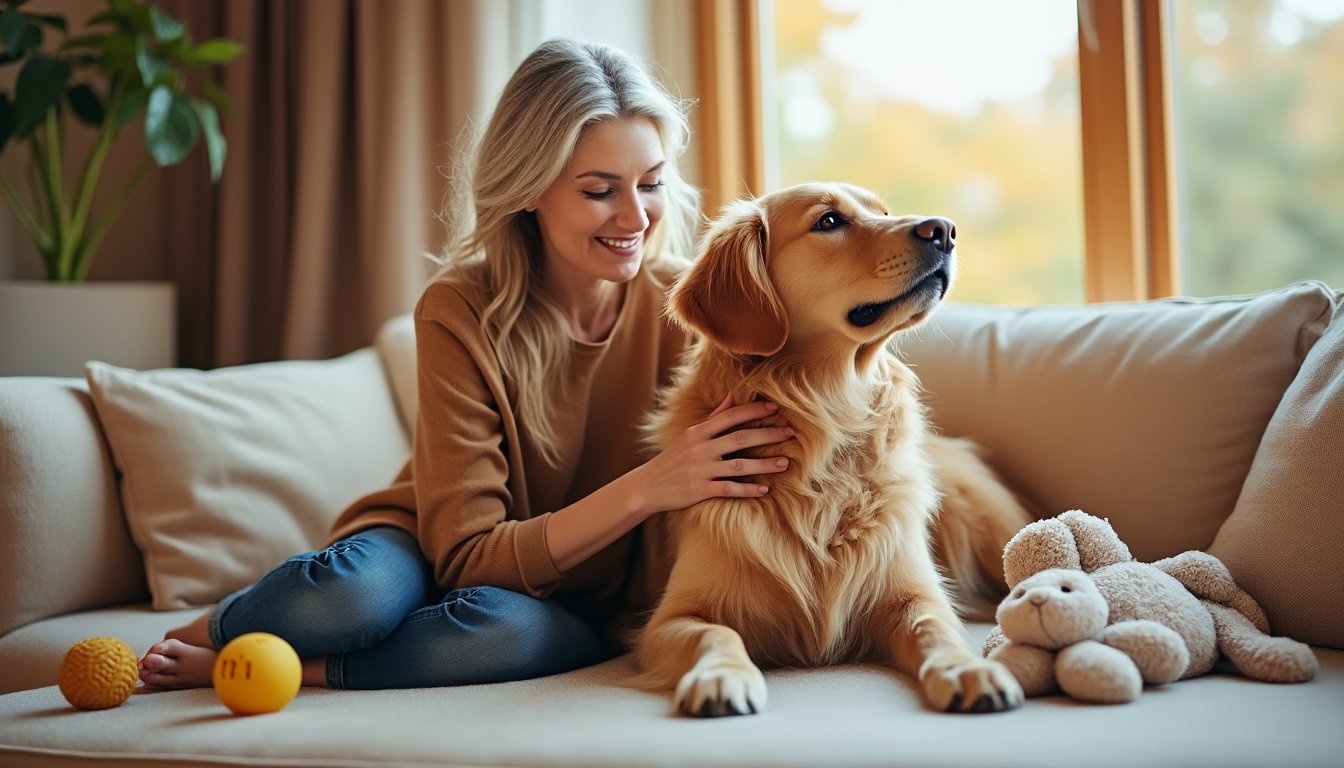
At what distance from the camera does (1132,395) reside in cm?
177

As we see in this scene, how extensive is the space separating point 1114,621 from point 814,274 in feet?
1.99

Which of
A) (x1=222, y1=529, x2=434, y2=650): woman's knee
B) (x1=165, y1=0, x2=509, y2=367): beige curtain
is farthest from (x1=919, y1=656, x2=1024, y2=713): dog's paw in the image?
(x1=165, y1=0, x2=509, y2=367): beige curtain

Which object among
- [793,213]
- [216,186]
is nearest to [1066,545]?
[793,213]

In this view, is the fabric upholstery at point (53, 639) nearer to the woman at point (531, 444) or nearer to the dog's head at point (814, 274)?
the woman at point (531, 444)

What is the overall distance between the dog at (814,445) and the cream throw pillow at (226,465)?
0.83 m

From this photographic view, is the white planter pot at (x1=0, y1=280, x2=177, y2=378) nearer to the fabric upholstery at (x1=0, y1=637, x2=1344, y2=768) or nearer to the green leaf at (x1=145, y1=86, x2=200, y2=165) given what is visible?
the green leaf at (x1=145, y1=86, x2=200, y2=165)

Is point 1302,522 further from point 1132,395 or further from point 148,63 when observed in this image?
point 148,63

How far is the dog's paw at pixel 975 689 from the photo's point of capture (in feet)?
3.85

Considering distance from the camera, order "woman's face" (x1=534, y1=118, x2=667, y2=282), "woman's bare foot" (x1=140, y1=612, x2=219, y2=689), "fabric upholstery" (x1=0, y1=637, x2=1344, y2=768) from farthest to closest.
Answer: "woman's face" (x1=534, y1=118, x2=667, y2=282) < "woman's bare foot" (x1=140, y1=612, x2=219, y2=689) < "fabric upholstery" (x1=0, y1=637, x2=1344, y2=768)

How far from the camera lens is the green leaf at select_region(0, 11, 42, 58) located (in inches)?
95.4

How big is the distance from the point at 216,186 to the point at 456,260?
1.70 meters

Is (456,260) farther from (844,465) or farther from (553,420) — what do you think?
(844,465)

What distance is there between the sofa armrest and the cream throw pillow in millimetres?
40

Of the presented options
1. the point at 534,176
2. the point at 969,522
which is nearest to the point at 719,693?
the point at 969,522
